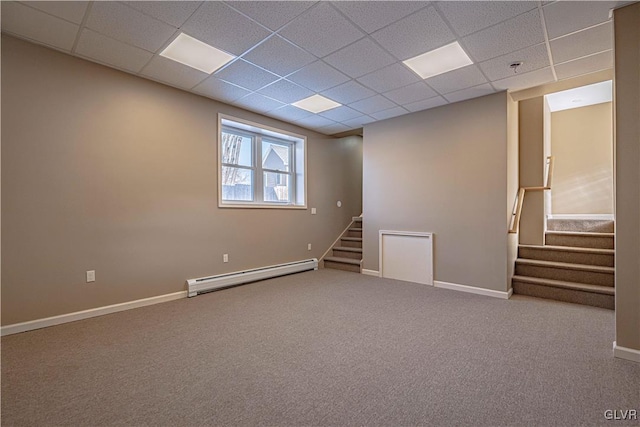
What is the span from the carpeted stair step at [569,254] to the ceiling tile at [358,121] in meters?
3.09

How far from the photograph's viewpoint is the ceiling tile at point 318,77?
3174 mm

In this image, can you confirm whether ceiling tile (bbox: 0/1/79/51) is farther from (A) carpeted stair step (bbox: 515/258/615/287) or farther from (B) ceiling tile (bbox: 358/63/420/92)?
(A) carpeted stair step (bbox: 515/258/615/287)

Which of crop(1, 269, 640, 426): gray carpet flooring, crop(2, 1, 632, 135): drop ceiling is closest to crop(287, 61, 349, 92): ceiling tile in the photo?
crop(2, 1, 632, 135): drop ceiling

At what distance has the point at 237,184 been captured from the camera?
4.71m

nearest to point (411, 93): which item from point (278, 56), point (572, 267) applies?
point (278, 56)

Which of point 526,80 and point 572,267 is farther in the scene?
point 572,267

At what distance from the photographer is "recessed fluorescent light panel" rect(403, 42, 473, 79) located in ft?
9.57

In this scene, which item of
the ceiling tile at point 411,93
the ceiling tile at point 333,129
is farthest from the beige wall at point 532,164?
the ceiling tile at point 333,129

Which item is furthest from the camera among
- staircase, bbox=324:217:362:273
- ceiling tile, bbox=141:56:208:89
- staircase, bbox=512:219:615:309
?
staircase, bbox=324:217:362:273

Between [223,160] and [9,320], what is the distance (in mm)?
2919

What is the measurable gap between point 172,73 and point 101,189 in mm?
1526

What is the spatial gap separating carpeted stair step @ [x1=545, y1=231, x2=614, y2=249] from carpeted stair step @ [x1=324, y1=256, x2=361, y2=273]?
9.98 ft

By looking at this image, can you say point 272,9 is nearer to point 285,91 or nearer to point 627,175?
point 285,91

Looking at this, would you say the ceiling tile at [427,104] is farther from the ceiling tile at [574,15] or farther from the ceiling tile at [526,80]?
the ceiling tile at [574,15]
